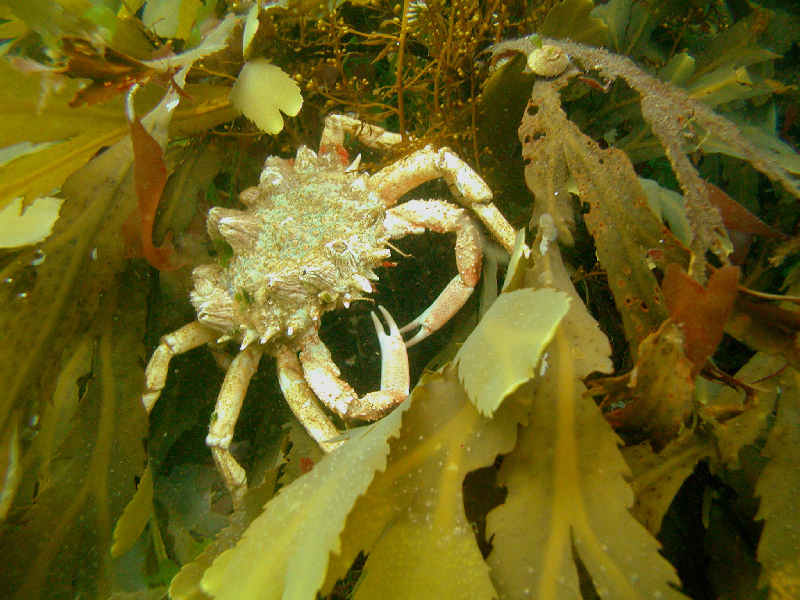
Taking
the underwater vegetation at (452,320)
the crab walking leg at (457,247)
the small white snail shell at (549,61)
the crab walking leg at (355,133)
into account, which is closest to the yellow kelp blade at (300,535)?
the underwater vegetation at (452,320)

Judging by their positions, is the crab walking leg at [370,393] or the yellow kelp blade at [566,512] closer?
the yellow kelp blade at [566,512]

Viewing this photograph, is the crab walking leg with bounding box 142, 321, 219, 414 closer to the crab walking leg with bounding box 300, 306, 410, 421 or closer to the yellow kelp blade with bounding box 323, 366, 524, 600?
the crab walking leg with bounding box 300, 306, 410, 421

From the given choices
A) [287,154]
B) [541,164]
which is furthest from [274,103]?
[541,164]

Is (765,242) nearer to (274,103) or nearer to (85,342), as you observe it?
(274,103)

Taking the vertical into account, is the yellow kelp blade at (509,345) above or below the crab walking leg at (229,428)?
above

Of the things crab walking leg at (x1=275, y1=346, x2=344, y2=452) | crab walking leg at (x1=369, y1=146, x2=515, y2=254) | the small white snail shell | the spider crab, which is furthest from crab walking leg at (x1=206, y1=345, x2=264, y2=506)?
the small white snail shell

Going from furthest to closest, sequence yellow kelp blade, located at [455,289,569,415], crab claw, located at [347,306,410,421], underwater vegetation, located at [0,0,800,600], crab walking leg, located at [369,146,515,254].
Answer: crab walking leg, located at [369,146,515,254] → crab claw, located at [347,306,410,421] → underwater vegetation, located at [0,0,800,600] → yellow kelp blade, located at [455,289,569,415]

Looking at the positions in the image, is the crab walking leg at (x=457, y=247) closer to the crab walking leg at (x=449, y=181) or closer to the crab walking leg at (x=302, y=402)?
the crab walking leg at (x=449, y=181)
